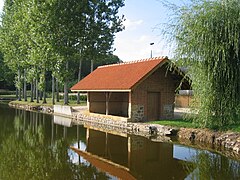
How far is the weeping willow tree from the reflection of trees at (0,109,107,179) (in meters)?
6.18

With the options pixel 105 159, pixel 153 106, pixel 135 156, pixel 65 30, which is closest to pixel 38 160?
pixel 105 159

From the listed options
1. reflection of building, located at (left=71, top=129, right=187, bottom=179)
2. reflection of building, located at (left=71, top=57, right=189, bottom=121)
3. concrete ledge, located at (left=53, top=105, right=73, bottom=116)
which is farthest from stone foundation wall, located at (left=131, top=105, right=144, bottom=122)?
concrete ledge, located at (left=53, top=105, right=73, bottom=116)

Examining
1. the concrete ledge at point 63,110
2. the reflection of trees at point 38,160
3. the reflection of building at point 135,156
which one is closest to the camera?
the reflection of trees at point 38,160

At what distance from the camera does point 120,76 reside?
63.6 feet

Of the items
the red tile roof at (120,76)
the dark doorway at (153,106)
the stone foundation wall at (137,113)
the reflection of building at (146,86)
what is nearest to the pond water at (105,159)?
the stone foundation wall at (137,113)

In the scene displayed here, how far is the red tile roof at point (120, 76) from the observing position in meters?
17.1

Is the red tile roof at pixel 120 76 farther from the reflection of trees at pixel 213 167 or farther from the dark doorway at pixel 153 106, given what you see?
the reflection of trees at pixel 213 167

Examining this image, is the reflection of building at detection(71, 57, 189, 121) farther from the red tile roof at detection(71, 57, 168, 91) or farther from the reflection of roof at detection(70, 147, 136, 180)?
the reflection of roof at detection(70, 147, 136, 180)

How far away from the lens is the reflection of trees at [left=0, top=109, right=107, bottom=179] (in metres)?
7.97

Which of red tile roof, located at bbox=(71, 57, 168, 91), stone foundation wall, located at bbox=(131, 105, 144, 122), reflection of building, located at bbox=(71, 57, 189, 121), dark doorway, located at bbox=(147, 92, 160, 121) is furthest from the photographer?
dark doorway, located at bbox=(147, 92, 160, 121)

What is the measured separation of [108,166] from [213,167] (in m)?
3.17

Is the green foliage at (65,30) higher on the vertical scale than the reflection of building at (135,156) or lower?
higher

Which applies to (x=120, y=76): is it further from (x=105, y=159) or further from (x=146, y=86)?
(x=105, y=159)

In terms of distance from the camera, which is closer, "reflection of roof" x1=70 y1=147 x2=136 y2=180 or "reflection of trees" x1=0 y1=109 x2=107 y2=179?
"reflection of trees" x1=0 y1=109 x2=107 y2=179
